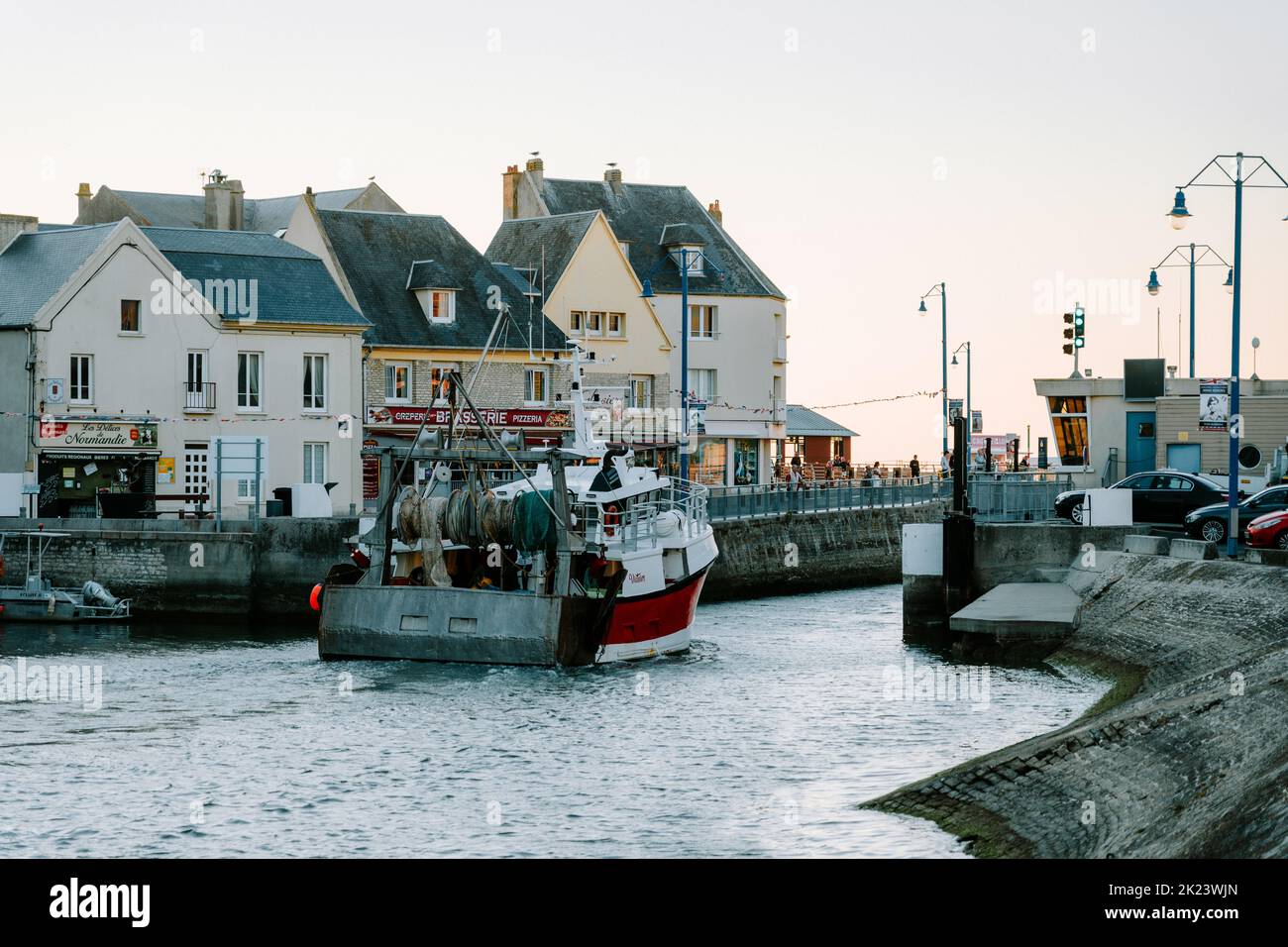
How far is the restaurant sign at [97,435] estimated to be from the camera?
4866 cm

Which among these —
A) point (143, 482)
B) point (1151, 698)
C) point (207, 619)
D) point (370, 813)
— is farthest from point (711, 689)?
point (143, 482)

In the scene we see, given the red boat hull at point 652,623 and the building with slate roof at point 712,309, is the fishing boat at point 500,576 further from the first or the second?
the building with slate roof at point 712,309

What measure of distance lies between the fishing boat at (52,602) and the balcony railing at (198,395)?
10.4 meters

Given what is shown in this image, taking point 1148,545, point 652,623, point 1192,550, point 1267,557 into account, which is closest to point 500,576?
point 652,623

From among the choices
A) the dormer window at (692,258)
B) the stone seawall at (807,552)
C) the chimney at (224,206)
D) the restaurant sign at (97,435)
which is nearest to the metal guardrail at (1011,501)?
the stone seawall at (807,552)

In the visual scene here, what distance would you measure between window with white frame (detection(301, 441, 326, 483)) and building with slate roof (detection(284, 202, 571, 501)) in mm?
2905

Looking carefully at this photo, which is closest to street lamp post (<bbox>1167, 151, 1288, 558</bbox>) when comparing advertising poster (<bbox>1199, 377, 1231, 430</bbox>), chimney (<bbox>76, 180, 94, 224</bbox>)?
advertising poster (<bbox>1199, 377, 1231, 430</bbox>)

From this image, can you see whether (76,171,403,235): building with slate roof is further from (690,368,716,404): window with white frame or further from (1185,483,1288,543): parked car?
(1185,483,1288,543): parked car

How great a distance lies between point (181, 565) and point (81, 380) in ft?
32.0

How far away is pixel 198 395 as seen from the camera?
2034 inches

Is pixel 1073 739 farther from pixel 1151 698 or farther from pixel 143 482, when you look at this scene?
pixel 143 482

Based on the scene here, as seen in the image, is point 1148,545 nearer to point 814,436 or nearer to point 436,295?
point 436,295

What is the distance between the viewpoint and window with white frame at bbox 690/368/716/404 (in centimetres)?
7306
